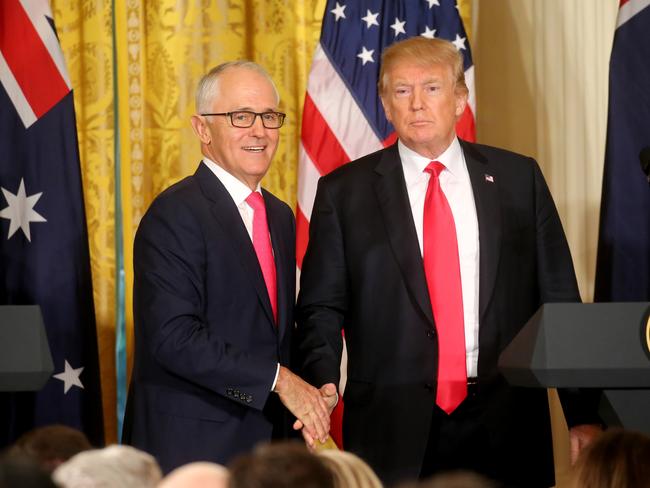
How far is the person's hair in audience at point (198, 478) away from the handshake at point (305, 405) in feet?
5.34

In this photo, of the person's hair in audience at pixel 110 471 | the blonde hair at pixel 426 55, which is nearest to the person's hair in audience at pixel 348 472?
the person's hair in audience at pixel 110 471

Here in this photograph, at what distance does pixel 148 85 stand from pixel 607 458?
13.1ft

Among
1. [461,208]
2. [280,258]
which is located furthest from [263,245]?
[461,208]

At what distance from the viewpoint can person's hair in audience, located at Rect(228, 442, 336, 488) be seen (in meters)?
1.39

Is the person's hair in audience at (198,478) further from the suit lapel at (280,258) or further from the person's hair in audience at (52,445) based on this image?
the suit lapel at (280,258)

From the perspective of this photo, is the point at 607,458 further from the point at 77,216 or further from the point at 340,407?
the point at 77,216

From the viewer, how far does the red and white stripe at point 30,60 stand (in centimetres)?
450

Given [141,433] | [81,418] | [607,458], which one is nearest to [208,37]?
[81,418]

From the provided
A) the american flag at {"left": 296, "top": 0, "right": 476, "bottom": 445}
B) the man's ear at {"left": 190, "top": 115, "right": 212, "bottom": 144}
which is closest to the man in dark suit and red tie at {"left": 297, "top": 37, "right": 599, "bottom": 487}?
the man's ear at {"left": 190, "top": 115, "right": 212, "bottom": 144}

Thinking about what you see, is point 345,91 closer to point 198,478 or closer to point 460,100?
point 460,100

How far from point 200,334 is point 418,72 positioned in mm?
1051

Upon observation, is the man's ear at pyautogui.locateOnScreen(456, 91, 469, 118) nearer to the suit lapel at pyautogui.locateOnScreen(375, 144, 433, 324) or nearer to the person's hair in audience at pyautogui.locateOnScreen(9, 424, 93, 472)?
the suit lapel at pyautogui.locateOnScreen(375, 144, 433, 324)

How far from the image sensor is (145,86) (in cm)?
545

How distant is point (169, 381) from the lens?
A: 326cm
